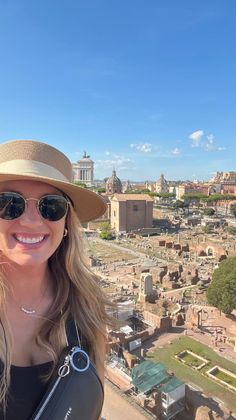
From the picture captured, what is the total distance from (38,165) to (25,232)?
1.29 feet

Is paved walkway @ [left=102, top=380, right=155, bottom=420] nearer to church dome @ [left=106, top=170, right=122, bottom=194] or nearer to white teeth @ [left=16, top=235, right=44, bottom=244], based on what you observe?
white teeth @ [left=16, top=235, right=44, bottom=244]

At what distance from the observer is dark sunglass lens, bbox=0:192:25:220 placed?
1902mm

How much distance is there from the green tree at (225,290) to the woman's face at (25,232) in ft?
57.8

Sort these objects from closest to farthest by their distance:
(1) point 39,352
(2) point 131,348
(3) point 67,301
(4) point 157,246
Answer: (1) point 39,352 → (3) point 67,301 → (2) point 131,348 → (4) point 157,246

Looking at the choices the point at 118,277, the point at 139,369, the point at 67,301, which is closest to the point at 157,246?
the point at 118,277

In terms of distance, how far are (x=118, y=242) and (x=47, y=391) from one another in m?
42.7

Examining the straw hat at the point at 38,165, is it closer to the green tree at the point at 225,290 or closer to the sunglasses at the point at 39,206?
the sunglasses at the point at 39,206

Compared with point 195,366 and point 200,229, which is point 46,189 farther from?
point 200,229

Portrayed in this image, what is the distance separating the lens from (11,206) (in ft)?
6.25

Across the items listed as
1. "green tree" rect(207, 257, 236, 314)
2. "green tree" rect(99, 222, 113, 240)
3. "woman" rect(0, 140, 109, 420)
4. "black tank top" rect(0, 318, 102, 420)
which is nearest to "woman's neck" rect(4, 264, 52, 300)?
"woman" rect(0, 140, 109, 420)

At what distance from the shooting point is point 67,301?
7.63 ft

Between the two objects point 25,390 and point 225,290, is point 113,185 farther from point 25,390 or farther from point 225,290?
point 25,390

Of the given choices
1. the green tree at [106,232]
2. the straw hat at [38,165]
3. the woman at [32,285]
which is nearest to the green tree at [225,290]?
the woman at [32,285]

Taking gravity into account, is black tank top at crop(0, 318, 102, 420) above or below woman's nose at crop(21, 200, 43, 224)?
below
